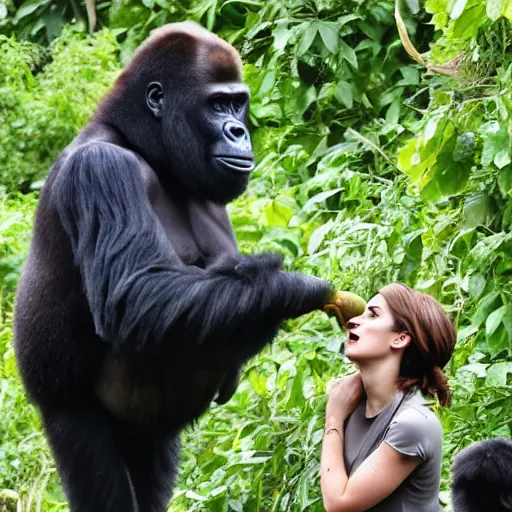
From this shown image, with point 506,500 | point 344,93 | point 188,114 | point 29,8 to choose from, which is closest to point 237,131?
point 188,114

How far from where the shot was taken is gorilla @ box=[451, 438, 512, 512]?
3.33m

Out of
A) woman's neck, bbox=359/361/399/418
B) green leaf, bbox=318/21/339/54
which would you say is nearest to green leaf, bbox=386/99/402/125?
green leaf, bbox=318/21/339/54

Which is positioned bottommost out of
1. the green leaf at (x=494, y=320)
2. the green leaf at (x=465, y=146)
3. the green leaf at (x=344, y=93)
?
the green leaf at (x=344, y=93)

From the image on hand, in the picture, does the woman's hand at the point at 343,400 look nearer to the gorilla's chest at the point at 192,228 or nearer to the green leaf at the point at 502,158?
the gorilla's chest at the point at 192,228

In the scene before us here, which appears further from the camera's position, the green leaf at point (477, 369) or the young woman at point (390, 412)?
the green leaf at point (477, 369)

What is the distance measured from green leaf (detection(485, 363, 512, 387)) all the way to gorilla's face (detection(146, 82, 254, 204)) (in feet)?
3.59

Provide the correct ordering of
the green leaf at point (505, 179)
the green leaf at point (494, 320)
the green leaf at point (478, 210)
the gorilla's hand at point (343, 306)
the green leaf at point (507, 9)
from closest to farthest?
the gorilla's hand at point (343, 306) → the green leaf at point (507, 9) → the green leaf at point (494, 320) → the green leaf at point (505, 179) → the green leaf at point (478, 210)

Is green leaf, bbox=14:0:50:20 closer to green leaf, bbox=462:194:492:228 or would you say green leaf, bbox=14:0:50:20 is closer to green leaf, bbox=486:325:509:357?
green leaf, bbox=462:194:492:228

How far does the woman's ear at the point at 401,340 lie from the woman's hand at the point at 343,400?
0.16 meters

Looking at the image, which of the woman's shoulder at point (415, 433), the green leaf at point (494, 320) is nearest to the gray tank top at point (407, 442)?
the woman's shoulder at point (415, 433)

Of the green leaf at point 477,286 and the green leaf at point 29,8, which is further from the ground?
the green leaf at point 477,286

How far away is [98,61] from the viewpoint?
20.5 feet

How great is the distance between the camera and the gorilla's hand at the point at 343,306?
109 inches

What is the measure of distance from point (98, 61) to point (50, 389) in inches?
142
